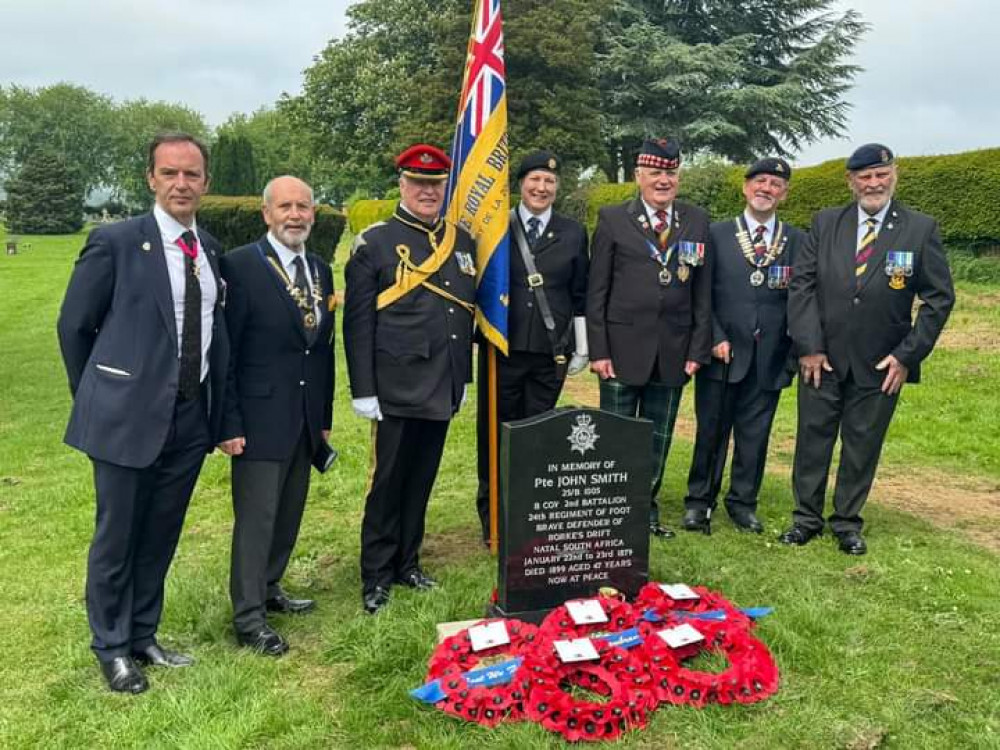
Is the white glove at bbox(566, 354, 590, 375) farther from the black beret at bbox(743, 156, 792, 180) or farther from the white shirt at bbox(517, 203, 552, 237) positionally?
the black beret at bbox(743, 156, 792, 180)

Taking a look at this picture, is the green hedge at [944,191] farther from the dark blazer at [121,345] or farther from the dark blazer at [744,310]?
the dark blazer at [121,345]

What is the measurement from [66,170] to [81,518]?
177ft

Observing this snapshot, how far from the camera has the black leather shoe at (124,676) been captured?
355cm

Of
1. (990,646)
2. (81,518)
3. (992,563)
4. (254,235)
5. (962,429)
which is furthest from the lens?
(254,235)

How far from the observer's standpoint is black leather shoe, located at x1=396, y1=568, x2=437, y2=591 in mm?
4597

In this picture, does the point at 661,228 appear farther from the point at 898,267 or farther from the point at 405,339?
the point at 405,339

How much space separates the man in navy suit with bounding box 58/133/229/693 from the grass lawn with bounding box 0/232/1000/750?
0.35m

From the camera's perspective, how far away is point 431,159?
4.23m

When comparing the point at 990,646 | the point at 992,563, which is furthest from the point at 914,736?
the point at 992,563

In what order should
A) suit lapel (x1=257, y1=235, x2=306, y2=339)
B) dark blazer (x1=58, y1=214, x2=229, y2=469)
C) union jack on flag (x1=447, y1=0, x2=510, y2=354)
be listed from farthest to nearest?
union jack on flag (x1=447, y1=0, x2=510, y2=354) < suit lapel (x1=257, y1=235, x2=306, y2=339) < dark blazer (x1=58, y1=214, x2=229, y2=469)

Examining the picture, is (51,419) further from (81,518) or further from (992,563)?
(992,563)

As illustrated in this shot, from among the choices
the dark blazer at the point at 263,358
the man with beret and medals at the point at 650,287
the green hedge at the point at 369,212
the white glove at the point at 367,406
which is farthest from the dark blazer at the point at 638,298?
the green hedge at the point at 369,212

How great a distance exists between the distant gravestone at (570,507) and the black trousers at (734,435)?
1.47 meters

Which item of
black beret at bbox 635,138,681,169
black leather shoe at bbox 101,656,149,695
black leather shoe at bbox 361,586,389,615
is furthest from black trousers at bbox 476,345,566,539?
black leather shoe at bbox 101,656,149,695
